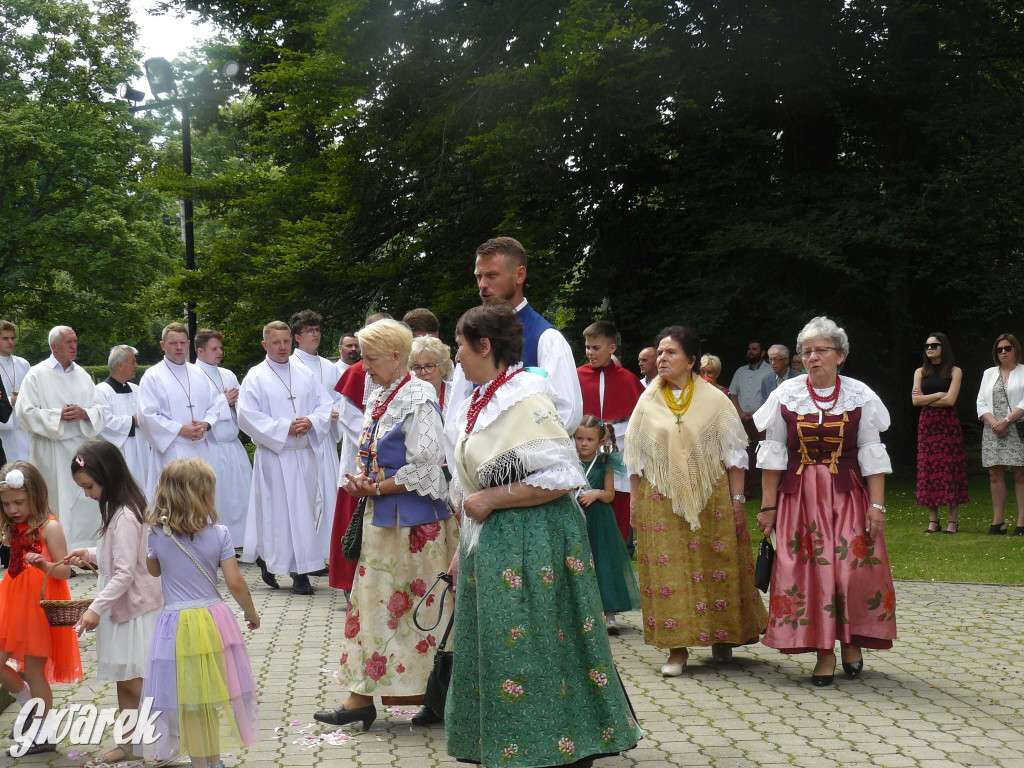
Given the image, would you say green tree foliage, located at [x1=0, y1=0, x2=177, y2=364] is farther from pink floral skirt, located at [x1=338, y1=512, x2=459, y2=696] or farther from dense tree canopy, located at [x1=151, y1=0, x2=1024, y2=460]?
pink floral skirt, located at [x1=338, y1=512, x2=459, y2=696]

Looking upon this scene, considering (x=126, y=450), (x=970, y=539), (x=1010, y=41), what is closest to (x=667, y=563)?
(x=970, y=539)

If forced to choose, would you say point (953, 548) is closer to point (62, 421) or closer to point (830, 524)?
point (830, 524)

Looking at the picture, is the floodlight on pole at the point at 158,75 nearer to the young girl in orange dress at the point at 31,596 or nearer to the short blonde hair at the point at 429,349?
the short blonde hair at the point at 429,349

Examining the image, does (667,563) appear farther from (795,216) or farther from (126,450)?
(795,216)

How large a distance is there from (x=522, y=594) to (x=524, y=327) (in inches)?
54.6

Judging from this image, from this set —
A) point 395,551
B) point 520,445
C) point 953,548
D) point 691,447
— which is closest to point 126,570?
point 395,551

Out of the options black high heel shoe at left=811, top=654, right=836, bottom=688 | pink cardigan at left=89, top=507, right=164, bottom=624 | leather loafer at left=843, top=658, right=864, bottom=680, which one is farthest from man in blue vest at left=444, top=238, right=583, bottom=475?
leather loafer at left=843, top=658, right=864, bottom=680

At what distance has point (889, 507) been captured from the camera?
1480 centimetres

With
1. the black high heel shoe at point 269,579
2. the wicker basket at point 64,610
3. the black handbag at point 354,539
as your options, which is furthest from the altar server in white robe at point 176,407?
the wicker basket at point 64,610

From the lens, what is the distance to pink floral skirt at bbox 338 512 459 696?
5.59 meters

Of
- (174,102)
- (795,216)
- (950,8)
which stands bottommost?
(795,216)

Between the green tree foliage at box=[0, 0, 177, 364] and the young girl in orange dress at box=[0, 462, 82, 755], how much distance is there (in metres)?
27.7

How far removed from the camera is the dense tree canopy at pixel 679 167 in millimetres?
16781

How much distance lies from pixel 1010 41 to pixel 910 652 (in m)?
14.5
